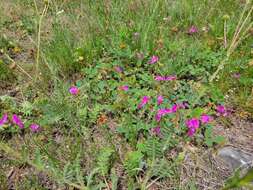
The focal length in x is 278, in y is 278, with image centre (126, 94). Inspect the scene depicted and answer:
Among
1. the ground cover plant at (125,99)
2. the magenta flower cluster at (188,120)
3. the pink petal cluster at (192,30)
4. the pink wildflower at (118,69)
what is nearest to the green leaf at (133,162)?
the ground cover plant at (125,99)

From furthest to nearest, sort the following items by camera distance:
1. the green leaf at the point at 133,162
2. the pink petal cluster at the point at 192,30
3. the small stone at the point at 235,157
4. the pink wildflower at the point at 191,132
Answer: the pink petal cluster at the point at 192,30 < the pink wildflower at the point at 191,132 < the small stone at the point at 235,157 < the green leaf at the point at 133,162

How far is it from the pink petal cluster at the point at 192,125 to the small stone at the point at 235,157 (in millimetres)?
185

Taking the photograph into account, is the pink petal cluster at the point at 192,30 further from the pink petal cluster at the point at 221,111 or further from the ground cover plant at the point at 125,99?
the pink petal cluster at the point at 221,111

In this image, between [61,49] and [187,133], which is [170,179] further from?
[61,49]

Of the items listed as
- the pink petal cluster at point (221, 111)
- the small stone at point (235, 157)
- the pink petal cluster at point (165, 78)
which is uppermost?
the pink petal cluster at point (165, 78)

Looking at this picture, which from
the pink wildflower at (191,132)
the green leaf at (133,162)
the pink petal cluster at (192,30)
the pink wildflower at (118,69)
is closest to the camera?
the green leaf at (133,162)

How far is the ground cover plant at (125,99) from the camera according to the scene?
146 centimetres

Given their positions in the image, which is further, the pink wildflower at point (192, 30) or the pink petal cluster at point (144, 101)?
the pink wildflower at point (192, 30)

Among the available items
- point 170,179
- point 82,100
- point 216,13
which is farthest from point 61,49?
point 216,13

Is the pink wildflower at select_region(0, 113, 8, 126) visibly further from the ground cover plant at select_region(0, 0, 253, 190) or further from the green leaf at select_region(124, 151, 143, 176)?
the green leaf at select_region(124, 151, 143, 176)

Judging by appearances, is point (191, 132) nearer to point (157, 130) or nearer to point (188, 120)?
point (188, 120)

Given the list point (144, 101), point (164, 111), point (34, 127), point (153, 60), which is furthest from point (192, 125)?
point (34, 127)

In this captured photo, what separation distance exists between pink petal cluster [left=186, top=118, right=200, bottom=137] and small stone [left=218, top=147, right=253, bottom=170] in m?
0.18

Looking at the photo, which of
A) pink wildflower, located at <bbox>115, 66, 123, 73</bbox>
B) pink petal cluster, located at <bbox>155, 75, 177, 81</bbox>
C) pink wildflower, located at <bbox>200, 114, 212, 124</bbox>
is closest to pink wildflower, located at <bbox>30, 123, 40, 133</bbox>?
pink wildflower, located at <bbox>115, 66, 123, 73</bbox>
